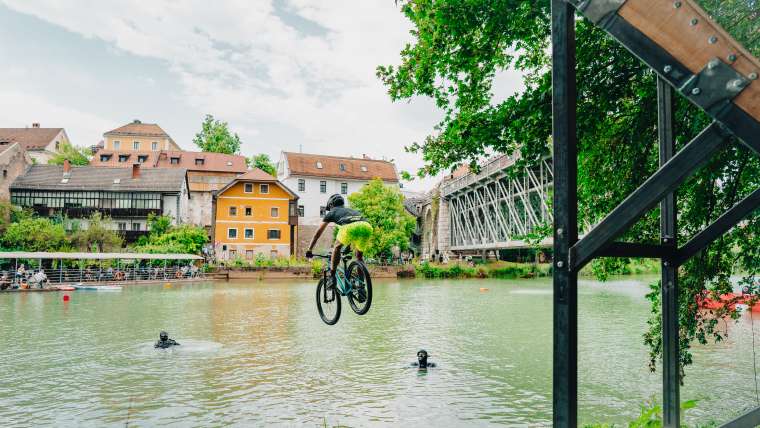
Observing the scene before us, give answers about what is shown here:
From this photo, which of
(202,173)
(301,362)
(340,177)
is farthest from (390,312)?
(202,173)

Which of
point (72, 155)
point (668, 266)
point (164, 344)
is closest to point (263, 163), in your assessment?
point (72, 155)

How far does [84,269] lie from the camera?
40344 mm

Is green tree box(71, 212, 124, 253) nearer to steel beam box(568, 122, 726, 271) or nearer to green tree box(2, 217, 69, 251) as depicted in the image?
green tree box(2, 217, 69, 251)

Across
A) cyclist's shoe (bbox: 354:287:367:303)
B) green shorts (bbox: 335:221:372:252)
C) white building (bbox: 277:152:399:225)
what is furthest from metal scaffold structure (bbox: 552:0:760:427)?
white building (bbox: 277:152:399:225)

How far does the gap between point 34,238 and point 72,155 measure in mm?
38046

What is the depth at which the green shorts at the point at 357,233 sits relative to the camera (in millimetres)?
5055

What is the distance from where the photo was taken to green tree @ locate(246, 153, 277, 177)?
78.8 m

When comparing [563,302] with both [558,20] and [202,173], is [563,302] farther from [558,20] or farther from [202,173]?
[202,173]

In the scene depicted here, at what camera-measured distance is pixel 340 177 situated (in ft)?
218

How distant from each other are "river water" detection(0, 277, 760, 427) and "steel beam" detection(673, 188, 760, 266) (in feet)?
22.0

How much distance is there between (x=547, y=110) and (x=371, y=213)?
46033mm

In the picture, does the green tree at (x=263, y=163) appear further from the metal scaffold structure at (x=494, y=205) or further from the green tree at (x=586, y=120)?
the green tree at (x=586, y=120)

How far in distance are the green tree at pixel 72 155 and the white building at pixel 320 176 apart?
93.9 ft

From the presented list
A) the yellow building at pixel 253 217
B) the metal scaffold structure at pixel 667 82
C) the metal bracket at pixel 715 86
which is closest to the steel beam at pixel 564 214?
the metal scaffold structure at pixel 667 82
